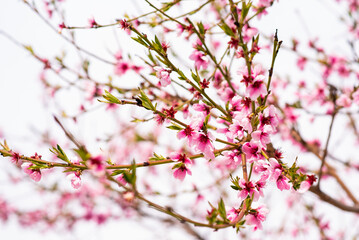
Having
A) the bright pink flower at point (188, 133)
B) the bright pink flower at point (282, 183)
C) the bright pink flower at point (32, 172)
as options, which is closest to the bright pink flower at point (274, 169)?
the bright pink flower at point (282, 183)

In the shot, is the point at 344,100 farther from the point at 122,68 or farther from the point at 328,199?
the point at 122,68

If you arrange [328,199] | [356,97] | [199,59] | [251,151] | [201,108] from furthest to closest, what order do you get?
[356,97]
[328,199]
[199,59]
[201,108]
[251,151]

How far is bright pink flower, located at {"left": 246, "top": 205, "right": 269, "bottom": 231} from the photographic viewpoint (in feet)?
6.61

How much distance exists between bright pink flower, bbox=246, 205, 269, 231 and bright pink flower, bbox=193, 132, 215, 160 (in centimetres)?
58

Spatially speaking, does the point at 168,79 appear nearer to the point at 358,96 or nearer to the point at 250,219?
the point at 250,219

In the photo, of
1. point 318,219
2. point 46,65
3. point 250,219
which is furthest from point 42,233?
point 250,219

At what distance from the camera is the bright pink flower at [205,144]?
1.88 m

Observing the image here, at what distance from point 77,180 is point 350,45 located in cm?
390

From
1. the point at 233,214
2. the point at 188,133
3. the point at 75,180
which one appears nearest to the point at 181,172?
the point at 188,133

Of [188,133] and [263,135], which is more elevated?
[263,135]

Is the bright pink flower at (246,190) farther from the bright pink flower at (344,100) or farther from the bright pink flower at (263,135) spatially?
the bright pink flower at (344,100)

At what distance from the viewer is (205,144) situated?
6.27ft

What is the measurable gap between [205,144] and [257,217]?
2.43 feet

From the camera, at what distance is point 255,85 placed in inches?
78.6
